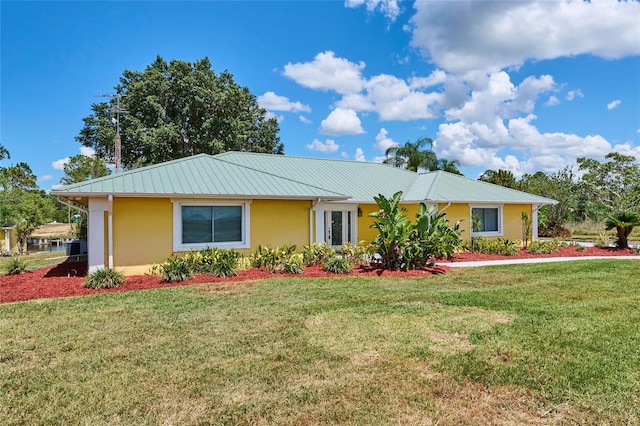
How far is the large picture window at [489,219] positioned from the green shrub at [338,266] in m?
8.88

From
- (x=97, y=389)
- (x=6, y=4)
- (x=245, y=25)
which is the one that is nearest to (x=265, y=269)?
(x=97, y=389)

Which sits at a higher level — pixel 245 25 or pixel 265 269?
pixel 245 25

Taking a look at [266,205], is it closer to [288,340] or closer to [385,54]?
[288,340]

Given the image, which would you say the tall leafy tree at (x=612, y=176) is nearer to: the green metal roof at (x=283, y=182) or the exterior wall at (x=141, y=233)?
the green metal roof at (x=283, y=182)

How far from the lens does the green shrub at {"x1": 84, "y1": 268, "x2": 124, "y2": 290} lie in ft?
31.3

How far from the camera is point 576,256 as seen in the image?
15.9 meters

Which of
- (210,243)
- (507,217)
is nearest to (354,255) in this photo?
(210,243)

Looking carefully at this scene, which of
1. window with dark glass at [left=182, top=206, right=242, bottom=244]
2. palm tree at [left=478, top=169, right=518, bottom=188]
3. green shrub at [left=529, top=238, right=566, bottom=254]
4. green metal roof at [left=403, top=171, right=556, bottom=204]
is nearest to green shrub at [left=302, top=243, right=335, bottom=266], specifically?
window with dark glass at [left=182, top=206, right=242, bottom=244]

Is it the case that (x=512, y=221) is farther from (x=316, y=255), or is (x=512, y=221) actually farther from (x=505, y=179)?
(x=505, y=179)

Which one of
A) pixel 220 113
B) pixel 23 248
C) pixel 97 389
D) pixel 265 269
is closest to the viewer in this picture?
pixel 97 389

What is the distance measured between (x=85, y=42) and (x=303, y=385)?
20607 mm

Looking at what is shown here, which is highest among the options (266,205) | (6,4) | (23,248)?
(6,4)

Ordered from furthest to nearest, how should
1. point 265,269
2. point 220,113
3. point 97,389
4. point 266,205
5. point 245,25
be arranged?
point 220,113, point 245,25, point 266,205, point 265,269, point 97,389

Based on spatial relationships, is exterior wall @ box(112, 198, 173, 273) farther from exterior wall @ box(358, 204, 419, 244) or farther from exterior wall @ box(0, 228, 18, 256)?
exterior wall @ box(0, 228, 18, 256)
